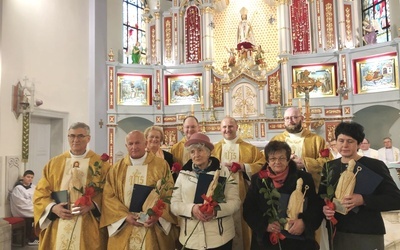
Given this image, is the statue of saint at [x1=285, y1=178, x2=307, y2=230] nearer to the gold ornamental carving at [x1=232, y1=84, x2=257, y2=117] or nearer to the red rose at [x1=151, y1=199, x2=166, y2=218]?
the red rose at [x1=151, y1=199, x2=166, y2=218]

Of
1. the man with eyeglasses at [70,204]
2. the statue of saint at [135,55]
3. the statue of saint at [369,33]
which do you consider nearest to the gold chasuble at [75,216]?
the man with eyeglasses at [70,204]

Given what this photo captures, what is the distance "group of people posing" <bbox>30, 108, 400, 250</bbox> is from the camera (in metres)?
2.39

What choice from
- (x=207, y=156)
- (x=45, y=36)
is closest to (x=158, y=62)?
(x=45, y=36)

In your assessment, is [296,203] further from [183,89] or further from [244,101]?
[183,89]

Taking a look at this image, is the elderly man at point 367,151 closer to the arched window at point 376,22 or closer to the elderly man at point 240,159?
the arched window at point 376,22

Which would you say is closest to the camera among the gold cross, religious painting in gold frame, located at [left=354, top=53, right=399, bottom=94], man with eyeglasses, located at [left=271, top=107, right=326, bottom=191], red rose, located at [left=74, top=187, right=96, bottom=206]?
red rose, located at [left=74, top=187, right=96, bottom=206]

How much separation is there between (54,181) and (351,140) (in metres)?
2.56

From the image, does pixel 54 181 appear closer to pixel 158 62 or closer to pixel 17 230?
pixel 17 230

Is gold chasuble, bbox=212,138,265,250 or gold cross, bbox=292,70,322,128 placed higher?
gold cross, bbox=292,70,322,128

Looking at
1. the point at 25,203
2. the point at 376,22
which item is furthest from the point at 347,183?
the point at 376,22

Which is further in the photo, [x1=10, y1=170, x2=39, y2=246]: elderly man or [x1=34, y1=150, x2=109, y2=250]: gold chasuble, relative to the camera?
[x1=10, y1=170, x2=39, y2=246]: elderly man

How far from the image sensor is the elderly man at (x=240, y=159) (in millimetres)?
3518

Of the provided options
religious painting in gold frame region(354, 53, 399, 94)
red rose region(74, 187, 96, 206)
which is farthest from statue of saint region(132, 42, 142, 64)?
red rose region(74, 187, 96, 206)

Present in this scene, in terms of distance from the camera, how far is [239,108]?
1125 centimetres
